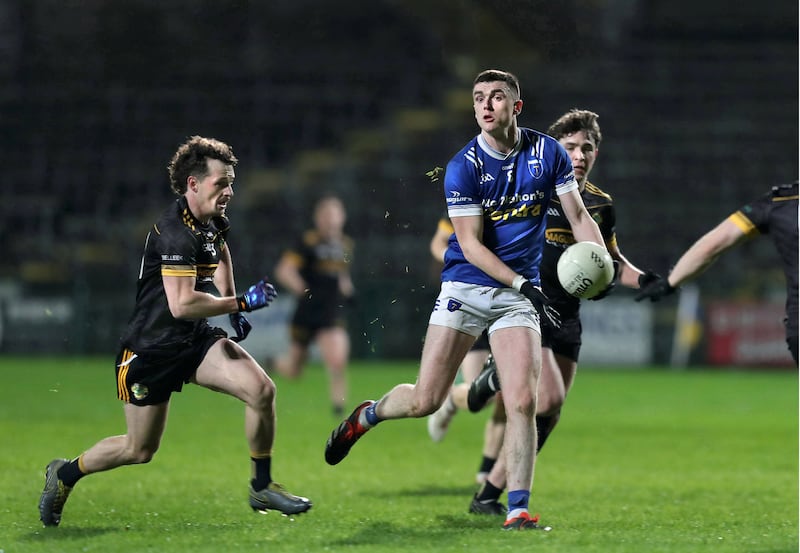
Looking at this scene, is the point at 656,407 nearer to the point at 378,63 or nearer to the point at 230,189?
the point at 230,189

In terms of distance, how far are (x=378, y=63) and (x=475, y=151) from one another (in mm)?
20246

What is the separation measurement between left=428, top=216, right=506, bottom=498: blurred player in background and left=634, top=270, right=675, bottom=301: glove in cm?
144

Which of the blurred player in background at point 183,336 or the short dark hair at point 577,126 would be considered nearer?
the blurred player in background at point 183,336

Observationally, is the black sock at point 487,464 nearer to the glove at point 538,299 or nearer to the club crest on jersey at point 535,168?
the glove at point 538,299

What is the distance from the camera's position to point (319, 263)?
48.2 feet

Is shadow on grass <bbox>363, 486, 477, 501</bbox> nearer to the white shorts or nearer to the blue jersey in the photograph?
the white shorts

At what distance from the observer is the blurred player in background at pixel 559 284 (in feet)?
24.4

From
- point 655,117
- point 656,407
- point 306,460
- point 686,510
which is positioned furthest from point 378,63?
point 686,510

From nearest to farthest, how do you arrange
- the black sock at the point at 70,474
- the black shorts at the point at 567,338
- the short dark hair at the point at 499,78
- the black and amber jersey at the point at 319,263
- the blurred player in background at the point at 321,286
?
the short dark hair at the point at 499,78 < the black sock at the point at 70,474 < the black shorts at the point at 567,338 < the blurred player in background at the point at 321,286 < the black and amber jersey at the point at 319,263

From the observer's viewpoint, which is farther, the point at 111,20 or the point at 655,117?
the point at 655,117

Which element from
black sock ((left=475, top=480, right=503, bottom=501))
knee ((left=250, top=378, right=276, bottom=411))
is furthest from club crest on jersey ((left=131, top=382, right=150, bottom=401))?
black sock ((left=475, top=480, right=503, bottom=501))

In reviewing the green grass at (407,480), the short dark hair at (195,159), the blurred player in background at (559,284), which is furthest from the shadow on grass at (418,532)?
the short dark hair at (195,159)

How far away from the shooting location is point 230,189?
662cm

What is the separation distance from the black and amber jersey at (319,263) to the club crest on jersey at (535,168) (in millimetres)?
8113
